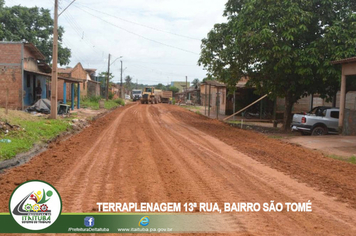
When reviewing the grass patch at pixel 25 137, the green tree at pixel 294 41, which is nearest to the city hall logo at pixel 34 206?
the grass patch at pixel 25 137

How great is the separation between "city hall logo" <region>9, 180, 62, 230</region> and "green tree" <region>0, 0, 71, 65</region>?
38.4 metres

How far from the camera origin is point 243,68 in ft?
65.4

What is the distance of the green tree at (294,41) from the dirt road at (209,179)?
21.3 ft

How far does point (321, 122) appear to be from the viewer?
680 inches

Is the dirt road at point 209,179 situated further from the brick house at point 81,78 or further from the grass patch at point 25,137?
the brick house at point 81,78

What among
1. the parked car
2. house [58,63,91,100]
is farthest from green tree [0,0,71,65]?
the parked car

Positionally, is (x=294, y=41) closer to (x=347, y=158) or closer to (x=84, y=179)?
(x=347, y=158)

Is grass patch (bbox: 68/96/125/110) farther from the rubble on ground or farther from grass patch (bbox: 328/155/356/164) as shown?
grass patch (bbox: 328/155/356/164)

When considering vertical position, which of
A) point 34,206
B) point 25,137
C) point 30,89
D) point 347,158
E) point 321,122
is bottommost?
point 347,158

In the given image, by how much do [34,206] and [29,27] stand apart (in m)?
43.8

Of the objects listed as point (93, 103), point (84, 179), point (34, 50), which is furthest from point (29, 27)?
point (84, 179)

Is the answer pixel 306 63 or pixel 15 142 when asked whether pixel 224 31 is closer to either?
pixel 306 63

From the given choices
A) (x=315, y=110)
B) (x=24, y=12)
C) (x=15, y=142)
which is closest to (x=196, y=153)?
(x=15, y=142)

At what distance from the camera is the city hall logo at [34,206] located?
15.1 feet
